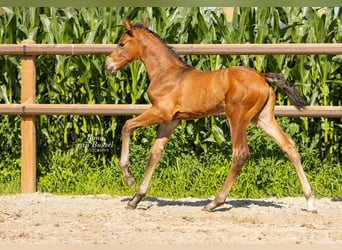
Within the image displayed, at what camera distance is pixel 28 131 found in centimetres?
771

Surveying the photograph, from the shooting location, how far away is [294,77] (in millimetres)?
8344

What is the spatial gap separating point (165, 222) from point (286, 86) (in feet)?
6.04

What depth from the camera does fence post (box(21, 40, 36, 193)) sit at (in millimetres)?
7691

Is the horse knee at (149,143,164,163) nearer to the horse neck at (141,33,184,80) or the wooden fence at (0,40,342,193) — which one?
the horse neck at (141,33,184,80)

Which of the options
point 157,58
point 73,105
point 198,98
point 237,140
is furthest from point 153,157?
point 73,105

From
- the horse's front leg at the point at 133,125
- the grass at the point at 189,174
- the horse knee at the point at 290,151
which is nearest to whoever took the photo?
the horse's front leg at the point at 133,125

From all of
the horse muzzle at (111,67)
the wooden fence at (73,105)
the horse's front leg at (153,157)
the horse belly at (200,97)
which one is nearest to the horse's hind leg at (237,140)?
the horse belly at (200,97)

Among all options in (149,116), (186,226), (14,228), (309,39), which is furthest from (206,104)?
(309,39)

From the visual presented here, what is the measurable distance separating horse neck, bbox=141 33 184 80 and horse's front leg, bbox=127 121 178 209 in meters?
0.55

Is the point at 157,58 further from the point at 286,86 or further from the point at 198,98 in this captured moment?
the point at 286,86

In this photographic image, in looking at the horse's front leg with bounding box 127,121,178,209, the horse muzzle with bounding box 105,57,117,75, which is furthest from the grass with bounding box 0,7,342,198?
the horse muzzle with bounding box 105,57,117,75

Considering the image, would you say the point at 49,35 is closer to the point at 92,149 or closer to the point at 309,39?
the point at 92,149

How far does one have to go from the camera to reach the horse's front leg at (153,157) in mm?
6492

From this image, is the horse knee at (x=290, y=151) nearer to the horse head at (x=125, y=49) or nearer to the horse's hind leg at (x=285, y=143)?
the horse's hind leg at (x=285, y=143)
